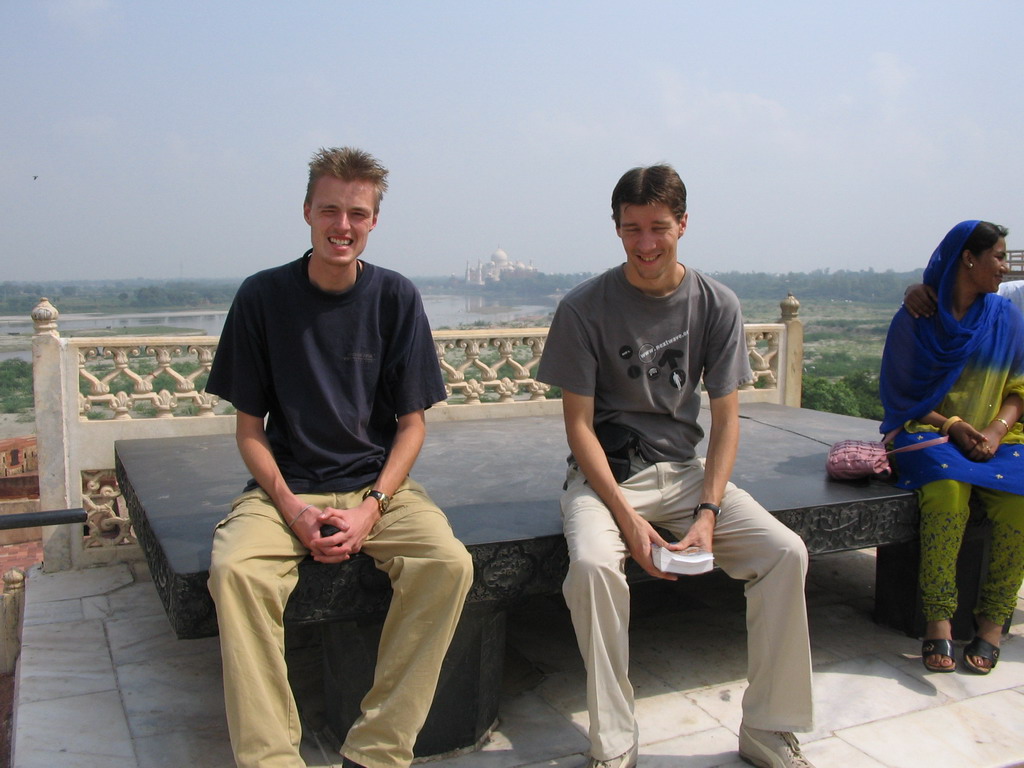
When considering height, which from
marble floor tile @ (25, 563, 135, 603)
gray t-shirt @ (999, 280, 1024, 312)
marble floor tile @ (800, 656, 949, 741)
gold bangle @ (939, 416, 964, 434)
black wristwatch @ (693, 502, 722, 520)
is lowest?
marble floor tile @ (25, 563, 135, 603)

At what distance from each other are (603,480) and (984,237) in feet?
6.62

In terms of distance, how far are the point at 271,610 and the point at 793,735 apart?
1570 mm

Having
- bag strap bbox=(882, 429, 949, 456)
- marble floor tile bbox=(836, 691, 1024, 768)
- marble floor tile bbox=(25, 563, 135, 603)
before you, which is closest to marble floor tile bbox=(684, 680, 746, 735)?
marble floor tile bbox=(836, 691, 1024, 768)

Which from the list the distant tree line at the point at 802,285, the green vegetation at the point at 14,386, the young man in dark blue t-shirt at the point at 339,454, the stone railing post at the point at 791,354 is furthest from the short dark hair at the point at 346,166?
the distant tree line at the point at 802,285

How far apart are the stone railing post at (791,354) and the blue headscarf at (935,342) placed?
3190 mm

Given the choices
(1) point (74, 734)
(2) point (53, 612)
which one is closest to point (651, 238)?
(1) point (74, 734)

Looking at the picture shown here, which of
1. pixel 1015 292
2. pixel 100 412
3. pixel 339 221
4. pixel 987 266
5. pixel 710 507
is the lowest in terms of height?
pixel 100 412

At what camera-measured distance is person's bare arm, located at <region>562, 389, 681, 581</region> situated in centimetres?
272

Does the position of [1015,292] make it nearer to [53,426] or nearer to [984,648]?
[984,648]

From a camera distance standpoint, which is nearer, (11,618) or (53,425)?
(11,618)

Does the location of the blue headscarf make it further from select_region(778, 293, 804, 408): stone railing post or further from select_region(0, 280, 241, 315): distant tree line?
select_region(0, 280, 241, 315): distant tree line

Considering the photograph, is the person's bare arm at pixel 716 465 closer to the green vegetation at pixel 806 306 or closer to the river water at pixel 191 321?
the river water at pixel 191 321

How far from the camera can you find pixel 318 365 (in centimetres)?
280

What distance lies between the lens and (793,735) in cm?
271
